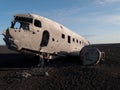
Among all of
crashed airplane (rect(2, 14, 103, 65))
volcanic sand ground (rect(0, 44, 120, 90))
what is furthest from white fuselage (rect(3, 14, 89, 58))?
volcanic sand ground (rect(0, 44, 120, 90))

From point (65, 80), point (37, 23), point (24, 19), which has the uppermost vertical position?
point (24, 19)

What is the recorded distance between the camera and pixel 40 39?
2211 cm

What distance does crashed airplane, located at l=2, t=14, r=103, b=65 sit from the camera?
66.8ft

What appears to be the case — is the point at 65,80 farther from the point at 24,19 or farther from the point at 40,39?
the point at 24,19

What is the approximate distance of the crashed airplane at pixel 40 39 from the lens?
20.4m

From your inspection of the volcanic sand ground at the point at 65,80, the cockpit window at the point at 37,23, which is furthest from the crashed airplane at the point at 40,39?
the volcanic sand ground at the point at 65,80

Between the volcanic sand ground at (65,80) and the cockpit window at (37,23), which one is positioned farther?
the cockpit window at (37,23)

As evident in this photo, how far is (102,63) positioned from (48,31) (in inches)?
213

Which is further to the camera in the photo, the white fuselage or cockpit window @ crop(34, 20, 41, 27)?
cockpit window @ crop(34, 20, 41, 27)

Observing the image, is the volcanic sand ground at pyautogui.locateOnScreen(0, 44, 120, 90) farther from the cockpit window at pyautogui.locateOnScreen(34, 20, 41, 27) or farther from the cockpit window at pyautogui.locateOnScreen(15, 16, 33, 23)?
the cockpit window at pyautogui.locateOnScreen(15, 16, 33, 23)

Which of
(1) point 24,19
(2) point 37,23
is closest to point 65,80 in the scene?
(2) point 37,23

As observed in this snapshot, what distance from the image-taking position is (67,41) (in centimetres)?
2577

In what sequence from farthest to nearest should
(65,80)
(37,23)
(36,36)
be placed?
(37,23)
(36,36)
(65,80)

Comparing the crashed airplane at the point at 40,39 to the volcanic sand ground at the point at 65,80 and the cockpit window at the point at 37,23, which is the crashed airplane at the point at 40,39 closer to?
the cockpit window at the point at 37,23
